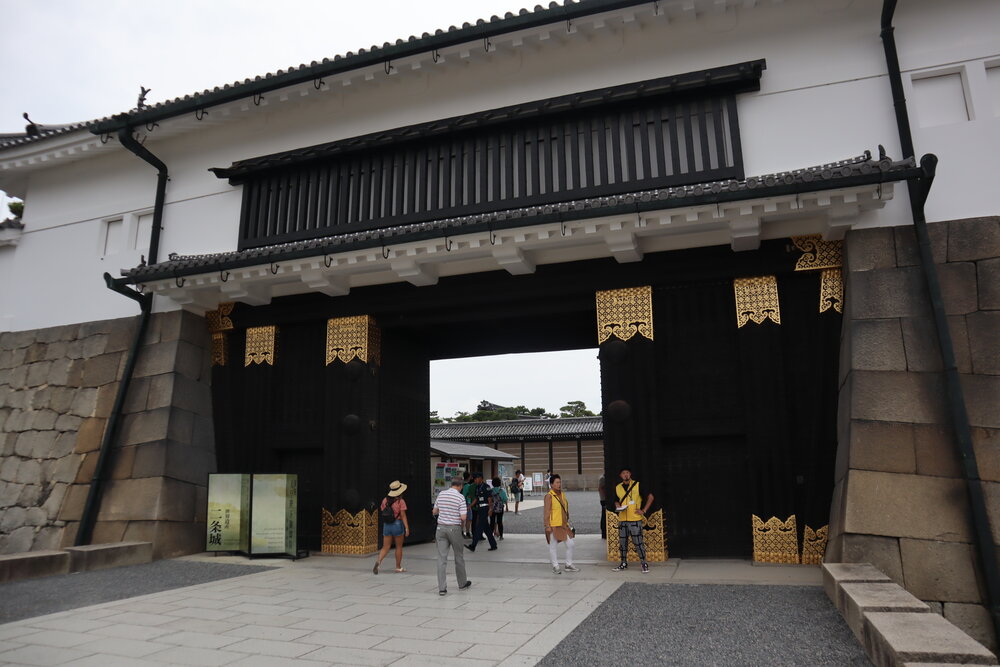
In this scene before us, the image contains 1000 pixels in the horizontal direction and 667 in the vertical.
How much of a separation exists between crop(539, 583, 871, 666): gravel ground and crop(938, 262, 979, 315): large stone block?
4.16 meters

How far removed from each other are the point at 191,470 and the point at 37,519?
2.98 meters

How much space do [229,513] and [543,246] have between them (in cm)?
716

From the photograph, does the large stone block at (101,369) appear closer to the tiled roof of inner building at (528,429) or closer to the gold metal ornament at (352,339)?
the gold metal ornament at (352,339)

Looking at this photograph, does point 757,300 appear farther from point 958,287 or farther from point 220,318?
point 220,318

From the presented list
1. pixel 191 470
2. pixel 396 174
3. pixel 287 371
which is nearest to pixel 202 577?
pixel 191 470

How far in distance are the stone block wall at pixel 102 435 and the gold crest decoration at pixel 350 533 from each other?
2.47 m

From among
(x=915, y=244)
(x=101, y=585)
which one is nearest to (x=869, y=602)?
(x=915, y=244)

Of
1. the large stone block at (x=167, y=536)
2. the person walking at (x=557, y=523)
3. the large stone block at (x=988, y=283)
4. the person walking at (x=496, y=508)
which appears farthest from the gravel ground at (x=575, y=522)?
the large stone block at (x=988, y=283)

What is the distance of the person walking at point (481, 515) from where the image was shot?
1229 cm

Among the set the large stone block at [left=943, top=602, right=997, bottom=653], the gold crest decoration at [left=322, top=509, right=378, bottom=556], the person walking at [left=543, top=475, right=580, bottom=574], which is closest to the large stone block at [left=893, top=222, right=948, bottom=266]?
the large stone block at [left=943, top=602, right=997, bottom=653]

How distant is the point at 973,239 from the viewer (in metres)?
8.20

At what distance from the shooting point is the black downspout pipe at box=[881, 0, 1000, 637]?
6.83 meters

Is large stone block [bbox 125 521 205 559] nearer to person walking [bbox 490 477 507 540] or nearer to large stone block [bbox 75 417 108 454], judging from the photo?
large stone block [bbox 75 417 108 454]

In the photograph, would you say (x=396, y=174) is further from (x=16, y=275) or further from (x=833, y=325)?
(x=16, y=275)
